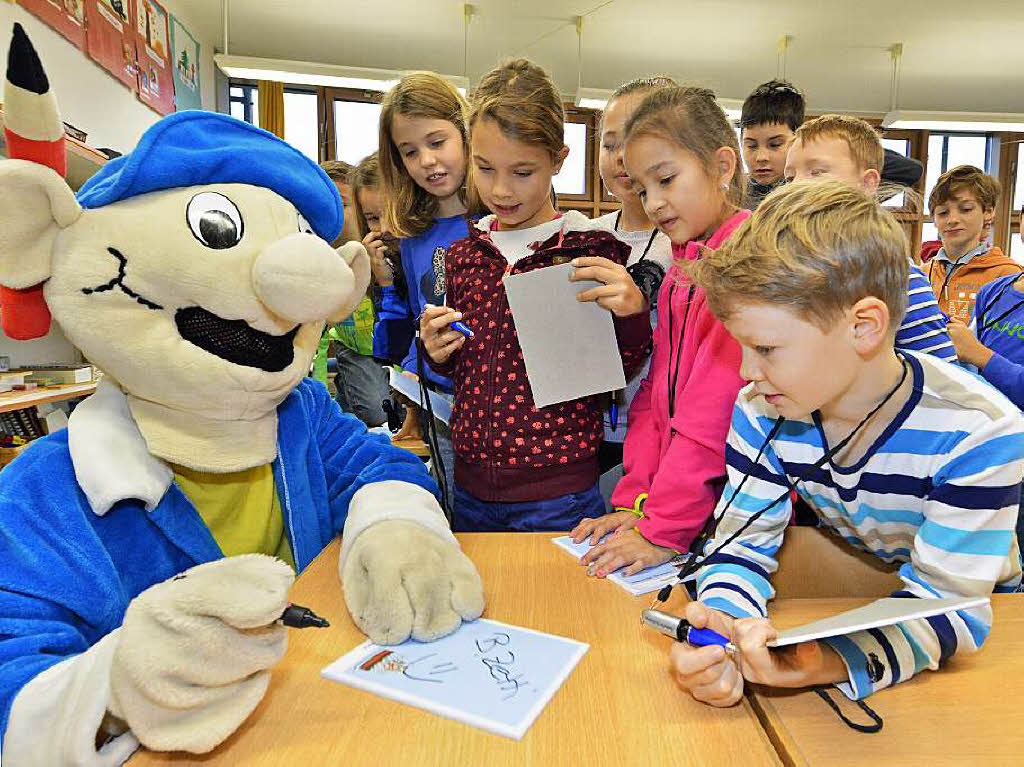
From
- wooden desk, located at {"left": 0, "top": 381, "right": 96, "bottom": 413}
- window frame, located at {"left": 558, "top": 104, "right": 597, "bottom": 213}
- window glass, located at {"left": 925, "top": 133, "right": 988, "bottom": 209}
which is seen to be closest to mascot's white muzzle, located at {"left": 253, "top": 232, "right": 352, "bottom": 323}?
wooden desk, located at {"left": 0, "top": 381, "right": 96, "bottom": 413}

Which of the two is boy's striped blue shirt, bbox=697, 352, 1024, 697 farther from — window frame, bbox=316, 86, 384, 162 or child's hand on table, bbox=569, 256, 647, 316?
window frame, bbox=316, 86, 384, 162

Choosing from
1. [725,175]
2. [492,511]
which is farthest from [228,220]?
[725,175]

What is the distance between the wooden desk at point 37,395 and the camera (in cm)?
203

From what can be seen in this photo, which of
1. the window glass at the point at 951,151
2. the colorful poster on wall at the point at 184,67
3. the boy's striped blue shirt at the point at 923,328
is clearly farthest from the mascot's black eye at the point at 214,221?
the window glass at the point at 951,151

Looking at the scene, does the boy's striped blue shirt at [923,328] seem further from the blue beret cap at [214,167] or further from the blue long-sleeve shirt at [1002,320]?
the blue beret cap at [214,167]

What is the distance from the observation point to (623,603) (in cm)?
88

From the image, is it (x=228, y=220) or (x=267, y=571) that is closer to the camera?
(x=267, y=571)

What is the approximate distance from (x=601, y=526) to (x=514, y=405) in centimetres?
31

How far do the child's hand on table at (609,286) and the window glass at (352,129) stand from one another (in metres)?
5.08

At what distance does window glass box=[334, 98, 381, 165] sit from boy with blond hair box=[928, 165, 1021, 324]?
431 cm

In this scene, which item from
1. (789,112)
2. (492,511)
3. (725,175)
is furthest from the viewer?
(789,112)

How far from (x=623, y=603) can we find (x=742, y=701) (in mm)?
221

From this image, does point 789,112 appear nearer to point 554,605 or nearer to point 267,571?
point 554,605

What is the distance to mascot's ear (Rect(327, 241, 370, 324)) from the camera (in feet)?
3.06
